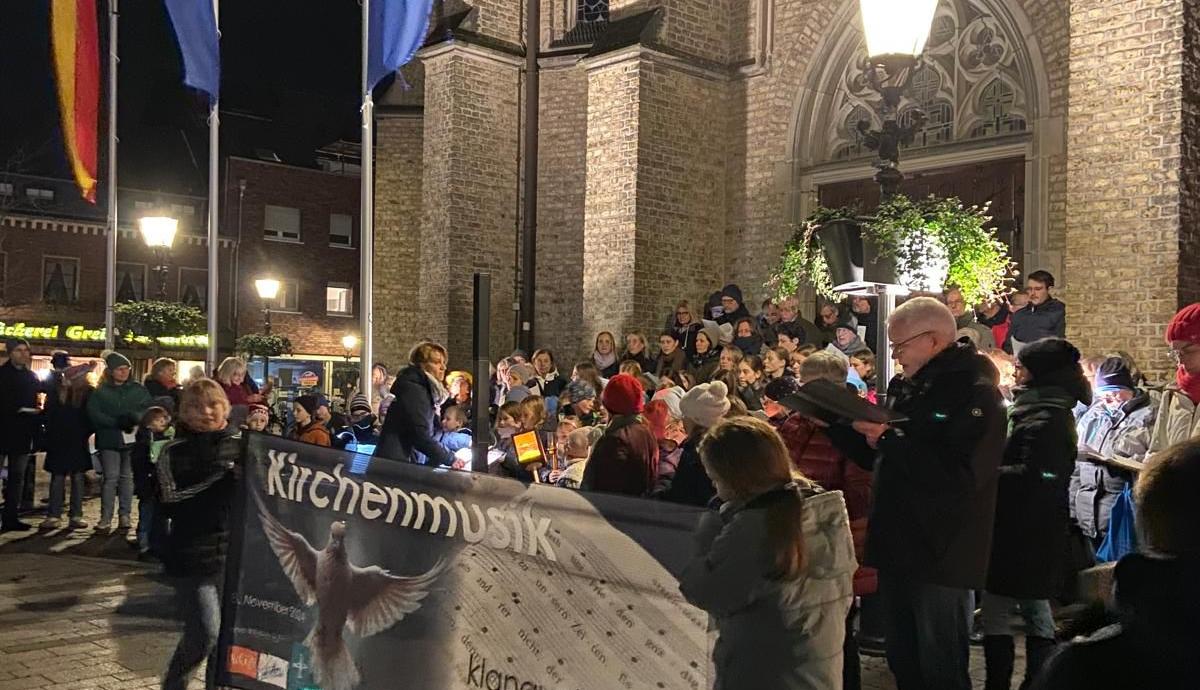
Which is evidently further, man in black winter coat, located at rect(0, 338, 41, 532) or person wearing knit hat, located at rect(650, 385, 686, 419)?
man in black winter coat, located at rect(0, 338, 41, 532)

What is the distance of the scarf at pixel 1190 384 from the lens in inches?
223

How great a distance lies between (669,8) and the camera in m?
17.2

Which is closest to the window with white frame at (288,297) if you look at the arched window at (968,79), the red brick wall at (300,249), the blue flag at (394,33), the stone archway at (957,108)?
the red brick wall at (300,249)

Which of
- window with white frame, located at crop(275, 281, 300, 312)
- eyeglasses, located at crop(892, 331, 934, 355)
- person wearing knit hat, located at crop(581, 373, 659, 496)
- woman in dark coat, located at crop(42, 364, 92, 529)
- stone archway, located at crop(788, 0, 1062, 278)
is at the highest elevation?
stone archway, located at crop(788, 0, 1062, 278)

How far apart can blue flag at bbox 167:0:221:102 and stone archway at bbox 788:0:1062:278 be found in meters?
8.76

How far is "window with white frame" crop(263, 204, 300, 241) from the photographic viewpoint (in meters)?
45.3

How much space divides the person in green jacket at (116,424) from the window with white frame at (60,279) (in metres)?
32.4

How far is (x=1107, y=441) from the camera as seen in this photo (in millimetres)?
7379

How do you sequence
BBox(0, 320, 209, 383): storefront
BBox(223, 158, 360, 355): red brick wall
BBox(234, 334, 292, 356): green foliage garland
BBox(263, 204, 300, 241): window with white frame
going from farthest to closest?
BBox(263, 204, 300, 241): window with white frame
BBox(223, 158, 360, 355): red brick wall
BBox(0, 320, 209, 383): storefront
BBox(234, 334, 292, 356): green foliage garland

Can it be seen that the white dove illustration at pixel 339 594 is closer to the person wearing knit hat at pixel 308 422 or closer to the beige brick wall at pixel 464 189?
the person wearing knit hat at pixel 308 422

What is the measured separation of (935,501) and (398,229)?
1934 cm

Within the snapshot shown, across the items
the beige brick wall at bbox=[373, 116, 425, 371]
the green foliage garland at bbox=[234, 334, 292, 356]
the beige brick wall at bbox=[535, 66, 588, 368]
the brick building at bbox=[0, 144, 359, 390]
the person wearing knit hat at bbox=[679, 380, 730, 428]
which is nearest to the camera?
the person wearing knit hat at bbox=[679, 380, 730, 428]

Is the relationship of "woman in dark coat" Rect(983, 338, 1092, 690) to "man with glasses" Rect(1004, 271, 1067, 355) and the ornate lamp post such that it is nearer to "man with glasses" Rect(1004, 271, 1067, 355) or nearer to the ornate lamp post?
the ornate lamp post

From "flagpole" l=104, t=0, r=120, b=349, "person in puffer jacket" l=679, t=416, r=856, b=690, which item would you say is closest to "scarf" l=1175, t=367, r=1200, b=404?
"person in puffer jacket" l=679, t=416, r=856, b=690
